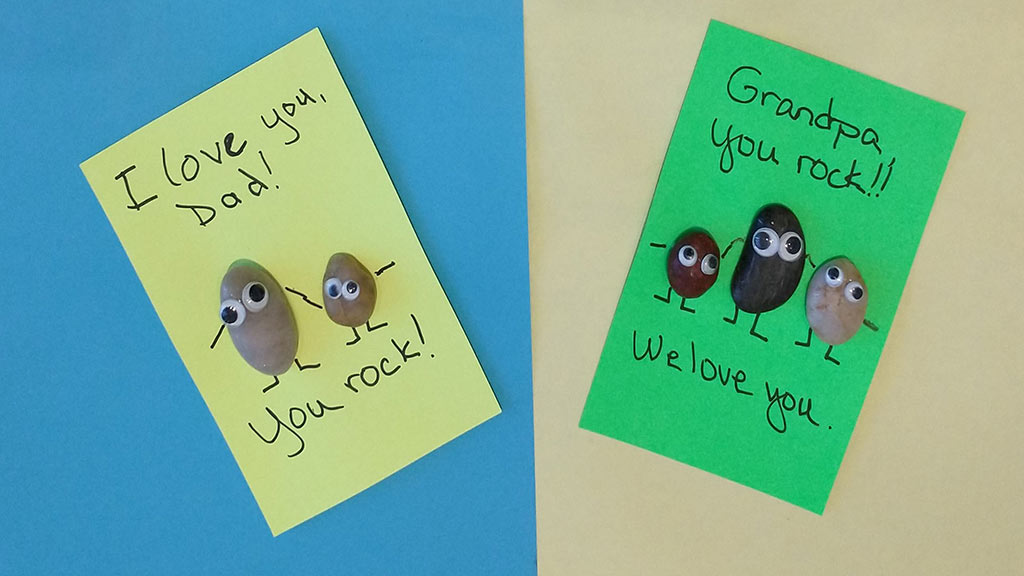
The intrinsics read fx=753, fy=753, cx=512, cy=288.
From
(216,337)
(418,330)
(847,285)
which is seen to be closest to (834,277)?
(847,285)

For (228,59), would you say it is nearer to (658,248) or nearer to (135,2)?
(135,2)

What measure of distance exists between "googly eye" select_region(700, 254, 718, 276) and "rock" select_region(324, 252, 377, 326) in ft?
0.60

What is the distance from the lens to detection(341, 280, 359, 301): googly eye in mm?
405

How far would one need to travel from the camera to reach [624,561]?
1.50ft

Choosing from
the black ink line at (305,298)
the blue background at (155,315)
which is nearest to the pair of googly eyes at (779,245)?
the blue background at (155,315)

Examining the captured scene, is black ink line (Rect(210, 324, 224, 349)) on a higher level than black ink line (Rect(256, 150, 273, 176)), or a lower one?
lower

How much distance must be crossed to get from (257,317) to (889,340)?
364 mm

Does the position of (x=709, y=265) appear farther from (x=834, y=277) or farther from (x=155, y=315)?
(x=155, y=315)

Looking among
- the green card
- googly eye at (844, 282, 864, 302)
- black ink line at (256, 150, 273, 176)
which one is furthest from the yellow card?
googly eye at (844, 282, 864, 302)

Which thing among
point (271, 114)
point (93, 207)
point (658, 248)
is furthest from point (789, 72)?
point (93, 207)

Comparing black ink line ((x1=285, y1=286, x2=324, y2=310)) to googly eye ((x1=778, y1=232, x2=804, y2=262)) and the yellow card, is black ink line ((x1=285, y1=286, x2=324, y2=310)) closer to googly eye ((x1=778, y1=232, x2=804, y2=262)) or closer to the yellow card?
the yellow card

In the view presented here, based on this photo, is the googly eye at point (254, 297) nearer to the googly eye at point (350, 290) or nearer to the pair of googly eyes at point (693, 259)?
the googly eye at point (350, 290)

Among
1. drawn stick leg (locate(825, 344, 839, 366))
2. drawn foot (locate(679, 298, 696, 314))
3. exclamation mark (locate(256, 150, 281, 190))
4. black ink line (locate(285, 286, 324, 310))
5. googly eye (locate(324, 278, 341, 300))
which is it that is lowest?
drawn stick leg (locate(825, 344, 839, 366))

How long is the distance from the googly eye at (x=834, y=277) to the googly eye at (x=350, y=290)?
0.85 ft
